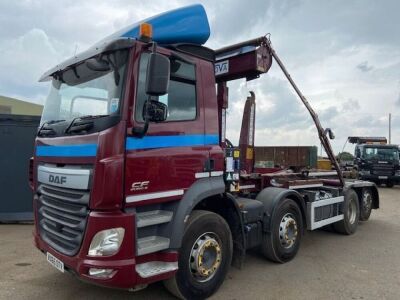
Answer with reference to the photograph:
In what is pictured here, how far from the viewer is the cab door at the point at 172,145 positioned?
3.50 metres

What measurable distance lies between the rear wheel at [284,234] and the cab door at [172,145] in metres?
1.71

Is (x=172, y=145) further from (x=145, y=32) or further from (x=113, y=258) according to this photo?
Answer: (x=113, y=258)

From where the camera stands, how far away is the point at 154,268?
143 inches

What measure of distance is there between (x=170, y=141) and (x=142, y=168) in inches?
18.2

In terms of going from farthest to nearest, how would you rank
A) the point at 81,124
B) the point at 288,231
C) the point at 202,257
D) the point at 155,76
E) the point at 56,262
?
the point at 288,231 → the point at 202,257 → the point at 56,262 → the point at 81,124 → the point at 155,76

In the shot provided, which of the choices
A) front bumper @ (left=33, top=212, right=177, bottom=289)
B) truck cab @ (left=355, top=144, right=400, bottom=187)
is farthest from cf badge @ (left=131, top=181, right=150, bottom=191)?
truck cab @ (left=355, top=144, right=400, bottom=187)

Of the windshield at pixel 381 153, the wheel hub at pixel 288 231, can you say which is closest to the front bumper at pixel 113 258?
the wheel hub at pixel 288 231

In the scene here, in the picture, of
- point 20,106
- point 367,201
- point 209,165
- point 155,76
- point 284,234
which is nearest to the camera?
point 155,76

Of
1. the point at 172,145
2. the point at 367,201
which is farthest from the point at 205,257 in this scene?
the point at 367,201

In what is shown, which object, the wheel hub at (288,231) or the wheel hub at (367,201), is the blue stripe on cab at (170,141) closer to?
the wheel hub at (288,231)

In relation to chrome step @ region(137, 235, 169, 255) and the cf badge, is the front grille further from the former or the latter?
chrome step @ region(137, 235, 169, 255)

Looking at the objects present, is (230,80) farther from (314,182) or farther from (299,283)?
(299,283)

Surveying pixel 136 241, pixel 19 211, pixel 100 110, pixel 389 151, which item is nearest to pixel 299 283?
pixel 136 241

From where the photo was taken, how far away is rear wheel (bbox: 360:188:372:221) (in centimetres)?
859
